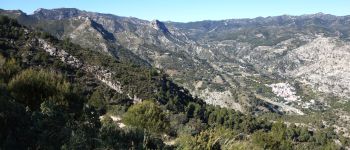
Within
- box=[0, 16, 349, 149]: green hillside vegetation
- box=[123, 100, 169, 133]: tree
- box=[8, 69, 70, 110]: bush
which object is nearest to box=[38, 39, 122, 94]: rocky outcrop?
box=[0, 16, 349, 149]: green hillside vegetation

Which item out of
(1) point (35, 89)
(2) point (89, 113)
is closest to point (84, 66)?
(1) point (35, 89)

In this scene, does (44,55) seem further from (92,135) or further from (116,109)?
(92,135)

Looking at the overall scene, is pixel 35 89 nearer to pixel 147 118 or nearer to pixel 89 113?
pixel 89 113

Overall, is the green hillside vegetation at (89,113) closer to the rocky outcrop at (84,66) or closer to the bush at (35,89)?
the bush at (35,89)

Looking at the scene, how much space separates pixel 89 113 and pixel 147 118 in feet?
70.7

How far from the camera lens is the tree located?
70562 mm

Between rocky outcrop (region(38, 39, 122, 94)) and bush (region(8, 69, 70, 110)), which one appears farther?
rocky outcrop (region(38, 39, 122, 94))

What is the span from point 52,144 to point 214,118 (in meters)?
117

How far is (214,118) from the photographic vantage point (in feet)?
492

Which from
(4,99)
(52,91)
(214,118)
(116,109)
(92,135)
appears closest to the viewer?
(4,99)

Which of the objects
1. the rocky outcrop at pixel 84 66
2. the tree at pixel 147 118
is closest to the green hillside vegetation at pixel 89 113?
the tree at pixel 147 118

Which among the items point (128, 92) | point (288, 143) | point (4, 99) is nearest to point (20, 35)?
point (128, 92)

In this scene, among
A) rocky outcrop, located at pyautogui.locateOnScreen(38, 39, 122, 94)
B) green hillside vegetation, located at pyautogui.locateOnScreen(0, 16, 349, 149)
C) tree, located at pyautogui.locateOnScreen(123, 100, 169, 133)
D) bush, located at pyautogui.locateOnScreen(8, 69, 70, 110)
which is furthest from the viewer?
rocky outcrop, located at pyautogui.locateOnScreen(38, 39, 122, 94)

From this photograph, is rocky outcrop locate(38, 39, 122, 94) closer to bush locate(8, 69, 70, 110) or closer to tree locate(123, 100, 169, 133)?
tree locate(123, 100, 169, 133)
